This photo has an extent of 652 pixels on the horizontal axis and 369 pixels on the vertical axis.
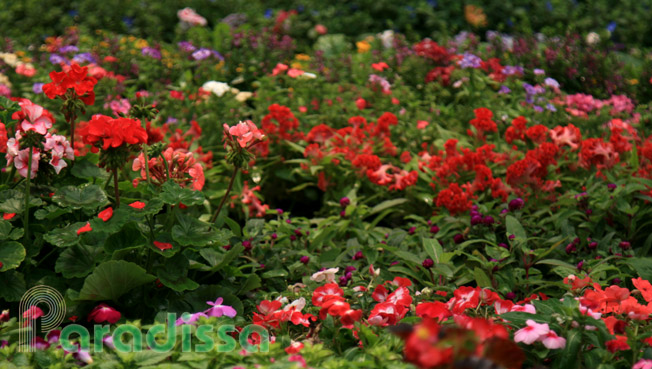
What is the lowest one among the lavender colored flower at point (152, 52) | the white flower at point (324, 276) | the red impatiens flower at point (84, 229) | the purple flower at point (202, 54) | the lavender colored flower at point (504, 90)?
the lavender colored flower at point (152, 52)

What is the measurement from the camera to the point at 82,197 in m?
2.22

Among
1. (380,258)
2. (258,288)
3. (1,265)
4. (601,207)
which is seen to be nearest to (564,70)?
(601,207)

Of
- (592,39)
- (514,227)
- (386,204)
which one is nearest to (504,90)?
(592,39)

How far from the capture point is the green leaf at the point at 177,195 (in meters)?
2.10

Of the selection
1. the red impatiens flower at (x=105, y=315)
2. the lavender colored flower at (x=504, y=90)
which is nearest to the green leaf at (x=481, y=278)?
the red impatiens flower at (x=105, y=315)

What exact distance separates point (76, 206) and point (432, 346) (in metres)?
1.46

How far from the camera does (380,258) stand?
2.94 meters

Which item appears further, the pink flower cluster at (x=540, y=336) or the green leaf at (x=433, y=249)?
the green leaf at (x=433, y=249)

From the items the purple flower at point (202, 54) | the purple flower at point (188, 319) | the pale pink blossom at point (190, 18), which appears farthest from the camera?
the pale pink blossom at point (190, 18)

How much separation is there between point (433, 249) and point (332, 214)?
0.96 m

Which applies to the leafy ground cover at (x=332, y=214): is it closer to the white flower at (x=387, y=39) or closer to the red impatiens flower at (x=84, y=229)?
the red impatiens flower at (x=84, y=229)

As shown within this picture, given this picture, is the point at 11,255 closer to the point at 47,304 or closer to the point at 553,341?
the point at 47,304

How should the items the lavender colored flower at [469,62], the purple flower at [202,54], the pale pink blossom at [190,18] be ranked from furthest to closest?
1. the pale pink blossom at [190,18]
2. the purple flower at [202,54]
3. the lavender colored flower at [469,62]

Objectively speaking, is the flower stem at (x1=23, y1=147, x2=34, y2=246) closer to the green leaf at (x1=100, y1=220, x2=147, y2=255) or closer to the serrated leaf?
the serrated leaf
